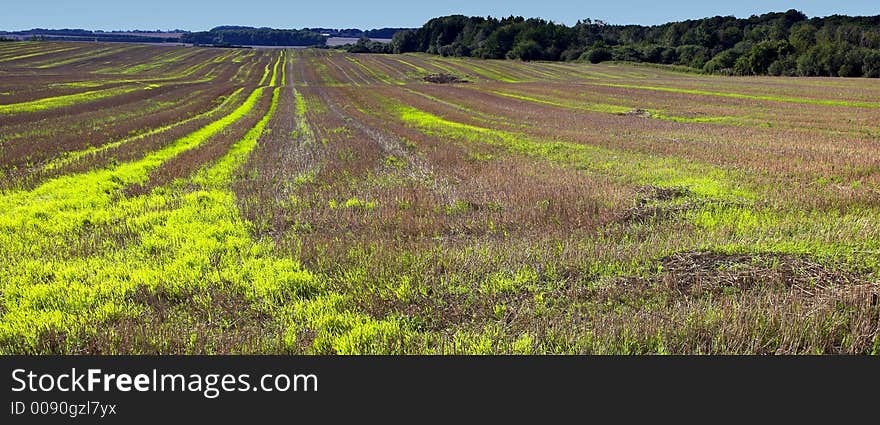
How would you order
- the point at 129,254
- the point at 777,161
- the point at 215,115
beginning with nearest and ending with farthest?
the point at 129,254
the point at 777,161
the point at 215,115

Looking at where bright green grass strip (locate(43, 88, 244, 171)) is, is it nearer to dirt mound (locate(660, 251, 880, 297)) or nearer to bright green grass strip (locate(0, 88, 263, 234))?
bright green grass strip (locate(0, 88, 263, 234))

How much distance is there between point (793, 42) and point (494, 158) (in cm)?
9187

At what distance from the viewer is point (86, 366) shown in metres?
3.76

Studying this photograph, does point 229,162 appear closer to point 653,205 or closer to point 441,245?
point 441,245

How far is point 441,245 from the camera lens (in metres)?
6.73

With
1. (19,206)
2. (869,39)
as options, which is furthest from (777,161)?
(869,39)

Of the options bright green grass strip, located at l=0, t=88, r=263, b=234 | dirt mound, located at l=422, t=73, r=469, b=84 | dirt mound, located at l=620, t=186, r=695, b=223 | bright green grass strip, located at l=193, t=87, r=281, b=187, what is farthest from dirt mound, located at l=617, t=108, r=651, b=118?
Result: dirt mound, located at l=422, t=73, r=469, b=84

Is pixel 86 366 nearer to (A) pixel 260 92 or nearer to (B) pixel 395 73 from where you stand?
(A) pixel 260 92

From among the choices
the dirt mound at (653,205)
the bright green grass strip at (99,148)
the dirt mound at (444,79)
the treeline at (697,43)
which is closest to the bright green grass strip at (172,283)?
the dirt mound at (653,205)

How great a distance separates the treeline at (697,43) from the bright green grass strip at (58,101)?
80448 mm

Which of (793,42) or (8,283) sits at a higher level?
(793,42)

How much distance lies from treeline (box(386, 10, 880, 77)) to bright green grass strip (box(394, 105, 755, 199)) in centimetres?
7053

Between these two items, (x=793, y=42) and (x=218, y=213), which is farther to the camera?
(x=793, y=42)

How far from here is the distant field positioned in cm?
445
